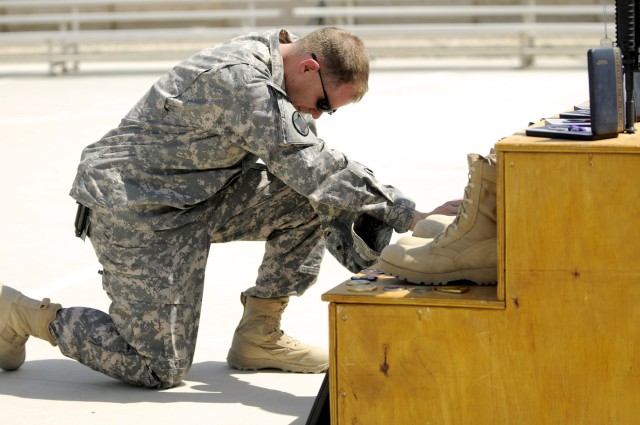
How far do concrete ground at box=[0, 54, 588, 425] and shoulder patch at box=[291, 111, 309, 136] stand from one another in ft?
2.60

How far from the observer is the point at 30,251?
219 inches

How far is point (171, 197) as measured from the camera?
3518 millimetres

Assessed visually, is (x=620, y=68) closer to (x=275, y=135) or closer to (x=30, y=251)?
(x=275, y=135)

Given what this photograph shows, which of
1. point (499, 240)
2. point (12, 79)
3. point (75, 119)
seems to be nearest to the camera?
point (499, 240)

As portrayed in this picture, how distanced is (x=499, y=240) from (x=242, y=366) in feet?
4.41

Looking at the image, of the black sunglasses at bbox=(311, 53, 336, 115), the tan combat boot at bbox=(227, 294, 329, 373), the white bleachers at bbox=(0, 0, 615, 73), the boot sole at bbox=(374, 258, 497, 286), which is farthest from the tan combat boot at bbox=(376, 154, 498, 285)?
the white bleachers at bbox=(0, 0, 615, 73)

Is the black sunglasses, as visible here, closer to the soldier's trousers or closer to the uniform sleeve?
the uniform sleeve

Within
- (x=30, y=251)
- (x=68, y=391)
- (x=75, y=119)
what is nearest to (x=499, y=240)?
(x=68, y=391)

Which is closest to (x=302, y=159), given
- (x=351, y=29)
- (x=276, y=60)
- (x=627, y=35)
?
(x=276, y=60)

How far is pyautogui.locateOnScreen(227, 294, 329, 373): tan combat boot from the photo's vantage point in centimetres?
375

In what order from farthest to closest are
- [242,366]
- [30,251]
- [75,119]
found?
[75,119] → [30,251] → [242,366]

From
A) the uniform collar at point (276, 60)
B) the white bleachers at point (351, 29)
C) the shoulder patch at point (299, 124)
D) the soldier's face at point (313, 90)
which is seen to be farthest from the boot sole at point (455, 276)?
the white bleachers at point (351, 29)

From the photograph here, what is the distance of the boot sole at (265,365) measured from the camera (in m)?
3.75

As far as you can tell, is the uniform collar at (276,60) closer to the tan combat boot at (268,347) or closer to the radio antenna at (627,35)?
the tan combat boot at (268,347)
